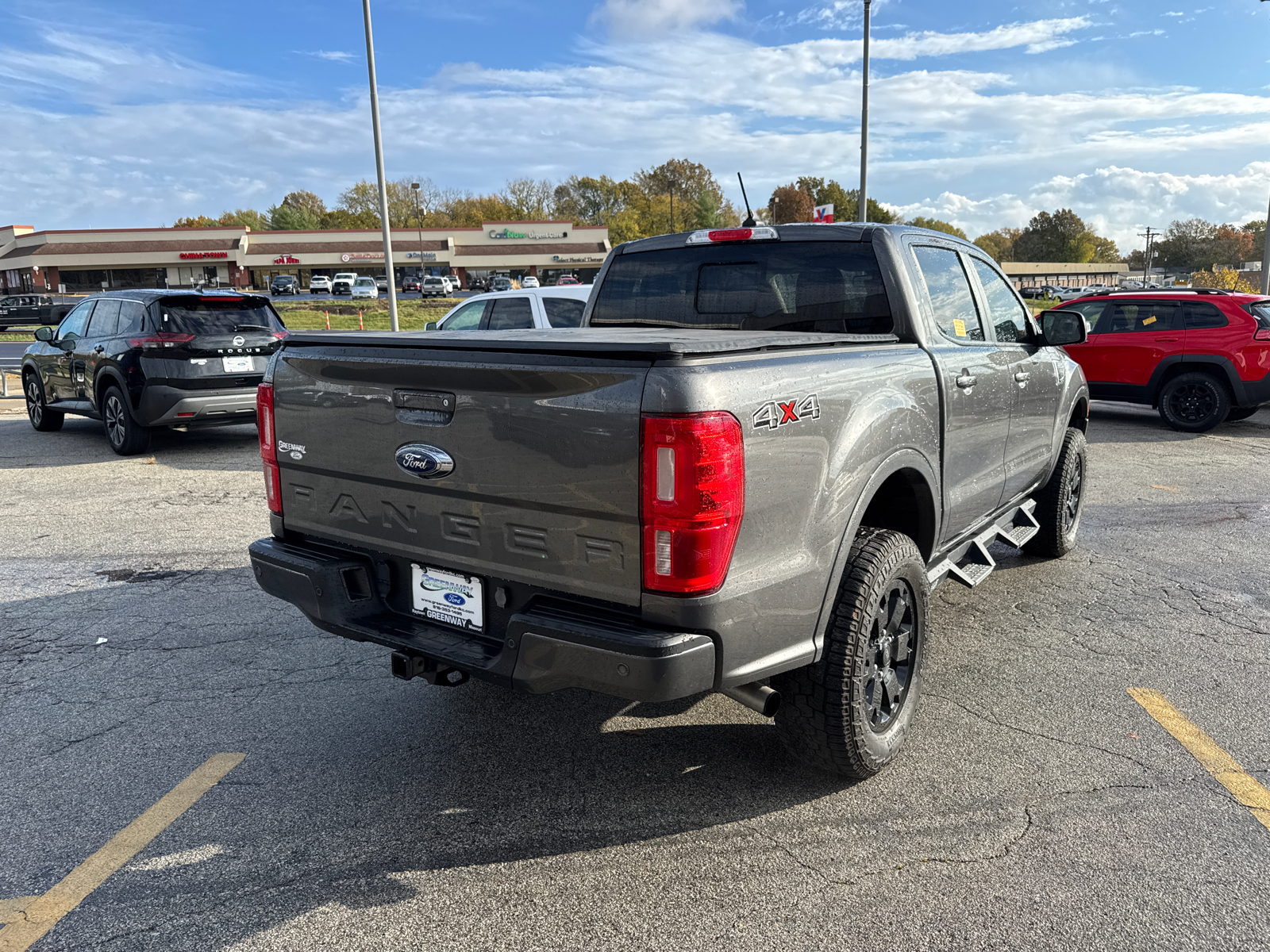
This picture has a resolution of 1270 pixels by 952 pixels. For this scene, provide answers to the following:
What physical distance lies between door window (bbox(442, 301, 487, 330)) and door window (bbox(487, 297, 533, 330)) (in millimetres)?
243

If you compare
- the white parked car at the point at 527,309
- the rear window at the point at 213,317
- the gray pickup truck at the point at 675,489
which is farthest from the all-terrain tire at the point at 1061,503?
the rear window at the point at 213,317

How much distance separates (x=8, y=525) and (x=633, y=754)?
20.2 feet

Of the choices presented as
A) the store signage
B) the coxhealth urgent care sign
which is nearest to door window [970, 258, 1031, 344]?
the coxhealth urgent care sign

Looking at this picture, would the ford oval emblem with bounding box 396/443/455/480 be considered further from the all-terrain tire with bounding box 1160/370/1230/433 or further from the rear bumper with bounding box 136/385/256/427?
the all-terrain tire with bounding box 1160/370/1230/433

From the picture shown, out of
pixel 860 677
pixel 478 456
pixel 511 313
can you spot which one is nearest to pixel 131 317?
pixel 511 313

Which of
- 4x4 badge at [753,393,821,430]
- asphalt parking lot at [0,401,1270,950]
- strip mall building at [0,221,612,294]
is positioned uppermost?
strip mall building at [0,221,612,294]

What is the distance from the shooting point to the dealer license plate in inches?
116

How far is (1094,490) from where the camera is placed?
8.35 metres

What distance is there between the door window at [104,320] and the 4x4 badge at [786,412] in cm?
978

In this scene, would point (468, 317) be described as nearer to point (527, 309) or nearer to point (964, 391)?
point (527, 309)

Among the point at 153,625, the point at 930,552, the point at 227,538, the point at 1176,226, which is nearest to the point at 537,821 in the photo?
the point at 930,552

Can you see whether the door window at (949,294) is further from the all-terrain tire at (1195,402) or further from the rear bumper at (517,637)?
the all-terrain tire at (1195,402)

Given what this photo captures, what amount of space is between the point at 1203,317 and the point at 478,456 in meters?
12.0

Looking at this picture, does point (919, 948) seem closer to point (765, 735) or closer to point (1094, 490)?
point (765, 735)
